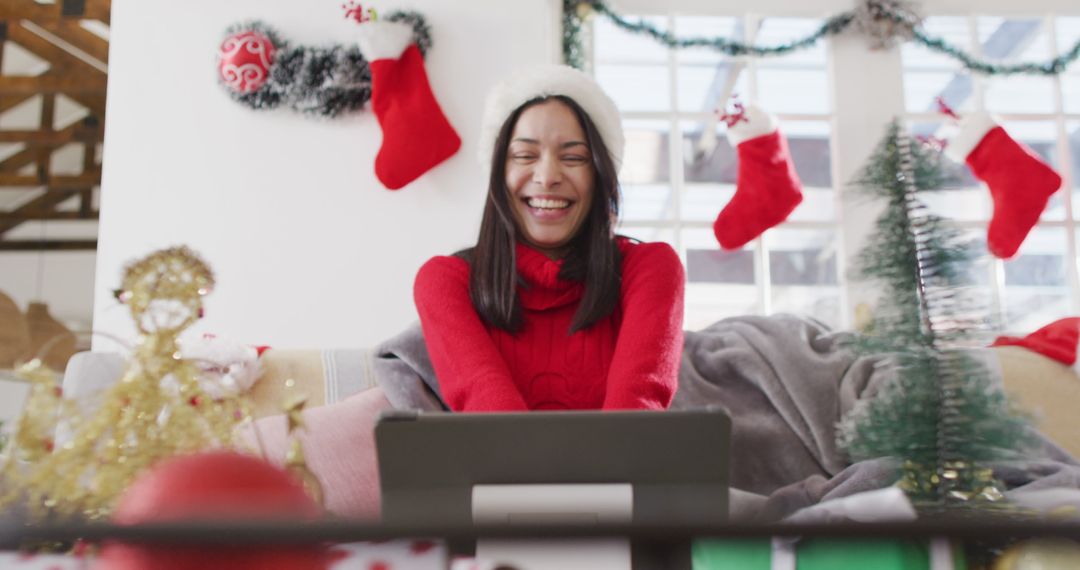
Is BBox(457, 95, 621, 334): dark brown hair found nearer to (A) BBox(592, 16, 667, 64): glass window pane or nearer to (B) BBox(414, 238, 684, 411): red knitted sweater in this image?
(B) BBox(414, 238, 684, 411): red knitted sweater

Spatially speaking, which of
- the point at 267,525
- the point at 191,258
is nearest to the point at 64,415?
the point at 191,258

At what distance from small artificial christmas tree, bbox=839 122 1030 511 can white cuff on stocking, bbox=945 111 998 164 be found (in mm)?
1762

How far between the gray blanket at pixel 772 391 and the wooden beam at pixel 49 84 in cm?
328

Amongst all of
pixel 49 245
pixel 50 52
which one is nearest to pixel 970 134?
pixel 50 52

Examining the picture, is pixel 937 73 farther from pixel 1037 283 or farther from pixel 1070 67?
pixel 1037 283

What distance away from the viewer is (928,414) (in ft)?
3.01

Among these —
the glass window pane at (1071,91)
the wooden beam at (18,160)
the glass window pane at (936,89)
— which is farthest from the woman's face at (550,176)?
the wooden beam at (18,160)

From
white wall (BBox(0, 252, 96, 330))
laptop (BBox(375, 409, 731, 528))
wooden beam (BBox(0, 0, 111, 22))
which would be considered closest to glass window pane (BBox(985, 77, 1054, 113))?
laptop (BBox(375, 409, 731, 528))

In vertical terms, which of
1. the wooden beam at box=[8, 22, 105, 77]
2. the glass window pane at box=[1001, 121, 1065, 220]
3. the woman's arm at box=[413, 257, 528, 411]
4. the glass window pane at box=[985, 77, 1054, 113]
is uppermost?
the wooden beam at box=[8, 22, 105, 77]

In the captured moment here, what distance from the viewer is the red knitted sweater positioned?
4.52 feet

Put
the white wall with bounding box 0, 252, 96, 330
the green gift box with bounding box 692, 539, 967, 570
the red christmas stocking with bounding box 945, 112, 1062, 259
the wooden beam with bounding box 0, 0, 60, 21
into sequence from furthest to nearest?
the white wall with bounding box 0, 252, 96, 330 < the wooden beam with bounding box 0, 0, 60, 21 < the red christmas stocking with bounding box 945, 112, 1062, 259 < the green gift box with bounding box 692, 539, 967, 570

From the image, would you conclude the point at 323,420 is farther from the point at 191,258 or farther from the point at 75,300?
the point at 75,300

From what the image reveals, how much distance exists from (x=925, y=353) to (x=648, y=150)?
1936 mm

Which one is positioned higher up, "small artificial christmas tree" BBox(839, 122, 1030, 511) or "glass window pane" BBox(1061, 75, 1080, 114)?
"glass window pane" BBox(1061, 75, 1080, 114)
